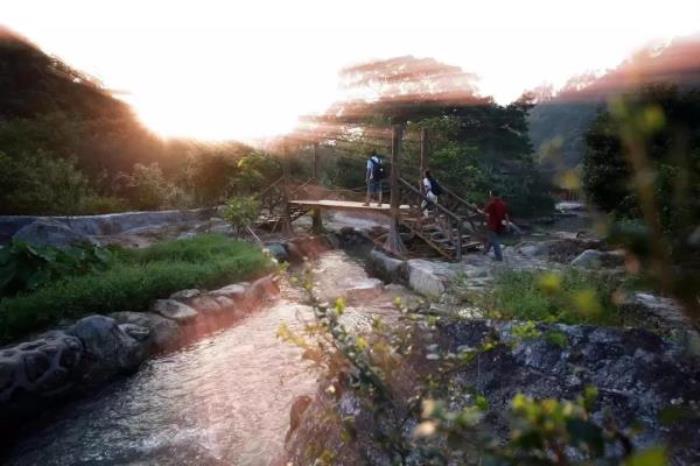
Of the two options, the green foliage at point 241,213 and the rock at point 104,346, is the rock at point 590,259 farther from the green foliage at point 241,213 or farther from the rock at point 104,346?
the green foliage at point 241,213

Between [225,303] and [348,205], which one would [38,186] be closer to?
[225,303]

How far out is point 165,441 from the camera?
4547 mm

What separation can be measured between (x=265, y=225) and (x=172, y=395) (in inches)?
→ 459

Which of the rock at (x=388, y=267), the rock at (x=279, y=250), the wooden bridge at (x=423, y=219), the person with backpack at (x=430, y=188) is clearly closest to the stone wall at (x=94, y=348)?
the rock at (x=388, y=267)

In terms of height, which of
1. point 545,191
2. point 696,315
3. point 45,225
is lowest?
point 545,191

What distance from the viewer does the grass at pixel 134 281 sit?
6023 mm

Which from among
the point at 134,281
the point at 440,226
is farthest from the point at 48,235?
the point at 440,226

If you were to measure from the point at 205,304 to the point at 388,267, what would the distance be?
5058 mm

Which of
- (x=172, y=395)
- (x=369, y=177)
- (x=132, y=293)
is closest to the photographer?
(x=172, y=395)

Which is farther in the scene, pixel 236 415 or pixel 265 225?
pixel 265 225

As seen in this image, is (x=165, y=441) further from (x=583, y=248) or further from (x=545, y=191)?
(x=545, y=191)

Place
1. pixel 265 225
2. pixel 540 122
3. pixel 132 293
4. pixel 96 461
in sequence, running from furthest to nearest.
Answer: pixel 540 122
pixel 265 225
pixel 132 293
pixel 96 461

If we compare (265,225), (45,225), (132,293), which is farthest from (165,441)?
(265,225)

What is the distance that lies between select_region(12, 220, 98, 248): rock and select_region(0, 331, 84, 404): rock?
13.8 feet
